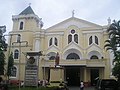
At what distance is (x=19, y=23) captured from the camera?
5084 centimetres

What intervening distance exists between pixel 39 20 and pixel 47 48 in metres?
8.77

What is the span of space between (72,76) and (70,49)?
18.5 ft

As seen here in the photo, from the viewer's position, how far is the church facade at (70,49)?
4288 centimetres

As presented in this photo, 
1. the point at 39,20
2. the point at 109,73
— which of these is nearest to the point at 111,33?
the point at 109,73

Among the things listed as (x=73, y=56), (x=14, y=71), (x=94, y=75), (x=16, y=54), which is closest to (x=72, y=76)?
(x=73, y=56)

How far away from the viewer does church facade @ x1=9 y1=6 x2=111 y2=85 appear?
141 feet

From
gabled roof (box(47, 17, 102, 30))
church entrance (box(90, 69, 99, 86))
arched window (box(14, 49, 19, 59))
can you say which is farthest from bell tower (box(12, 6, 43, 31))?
church entrance (box(90, 69, 99, 86))

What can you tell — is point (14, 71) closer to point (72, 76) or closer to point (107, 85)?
point (72, 76)

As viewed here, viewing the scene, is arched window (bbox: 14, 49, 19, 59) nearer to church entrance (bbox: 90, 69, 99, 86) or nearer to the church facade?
the church facade

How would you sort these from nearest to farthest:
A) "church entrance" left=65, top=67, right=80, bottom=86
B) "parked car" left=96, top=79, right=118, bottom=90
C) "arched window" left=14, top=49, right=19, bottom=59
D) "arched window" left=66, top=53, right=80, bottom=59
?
1. "parked car" left=96, top=79, right=118, bottom=90
2. "church entrance" left=65, top=67, right=80, bottom=86
3. "arched window" left=66, top=53, right=80, bottom=59
4. "arched window" left=14, top=49, right=19, bottom=59

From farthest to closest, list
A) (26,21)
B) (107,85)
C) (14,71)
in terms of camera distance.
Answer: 1. (26,21)
2. (14,71)
3. (107,85)

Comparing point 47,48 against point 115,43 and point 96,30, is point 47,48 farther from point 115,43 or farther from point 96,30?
point 115,43

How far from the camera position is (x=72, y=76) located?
1836 inches

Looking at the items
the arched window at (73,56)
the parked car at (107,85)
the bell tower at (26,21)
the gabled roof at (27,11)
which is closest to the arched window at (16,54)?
the bell tower at (26,21)
